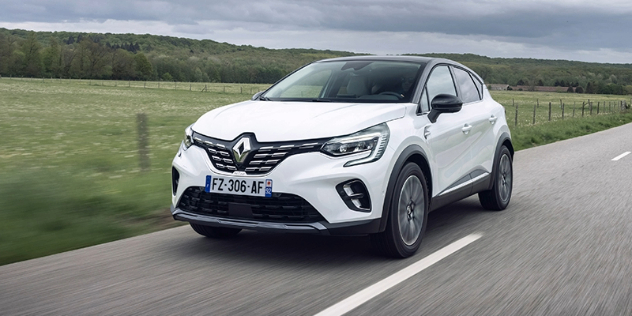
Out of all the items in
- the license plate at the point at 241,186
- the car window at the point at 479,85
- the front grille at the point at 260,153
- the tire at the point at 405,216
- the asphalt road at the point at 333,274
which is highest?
the car window at the point at 479,85

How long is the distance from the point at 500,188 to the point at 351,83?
2445mm

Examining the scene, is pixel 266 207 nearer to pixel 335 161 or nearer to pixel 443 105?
pixel 335 161

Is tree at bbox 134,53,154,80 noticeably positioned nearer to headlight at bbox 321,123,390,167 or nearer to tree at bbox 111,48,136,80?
tree at bbox 111,48,136,80

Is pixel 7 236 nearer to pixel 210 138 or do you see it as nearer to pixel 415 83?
pixel 210 138

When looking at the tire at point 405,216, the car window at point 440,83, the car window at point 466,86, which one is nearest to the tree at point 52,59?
the car window at point 466,86

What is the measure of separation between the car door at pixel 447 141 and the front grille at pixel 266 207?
1390 millimetres

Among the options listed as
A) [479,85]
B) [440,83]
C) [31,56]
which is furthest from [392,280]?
[31,56]

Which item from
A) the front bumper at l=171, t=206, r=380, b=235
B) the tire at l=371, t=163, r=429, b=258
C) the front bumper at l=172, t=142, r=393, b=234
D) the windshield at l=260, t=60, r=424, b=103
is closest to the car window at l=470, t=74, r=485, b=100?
the windshield at l=260, t=60, r=424, b=103

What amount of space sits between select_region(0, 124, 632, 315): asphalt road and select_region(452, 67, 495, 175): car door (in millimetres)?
582

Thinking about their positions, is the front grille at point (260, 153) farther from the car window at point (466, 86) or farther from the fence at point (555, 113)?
the fence at point (555, 113)

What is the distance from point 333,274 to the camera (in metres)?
4.73

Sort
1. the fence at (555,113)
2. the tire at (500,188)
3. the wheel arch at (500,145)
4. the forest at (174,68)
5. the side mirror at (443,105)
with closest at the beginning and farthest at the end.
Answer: the side mirror at (443,105) → the wheel arch at (500,145) → the tire at (500,188) → the fence at (555,113) → the forest at (174,68)

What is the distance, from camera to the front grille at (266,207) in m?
4.70

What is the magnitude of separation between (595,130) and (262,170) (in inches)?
982
